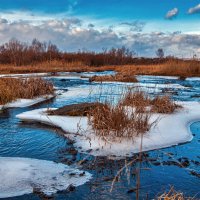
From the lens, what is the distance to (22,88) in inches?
508

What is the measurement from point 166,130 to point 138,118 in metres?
1.07

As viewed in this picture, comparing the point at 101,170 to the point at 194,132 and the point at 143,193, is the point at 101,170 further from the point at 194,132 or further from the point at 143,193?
the point at 194,132

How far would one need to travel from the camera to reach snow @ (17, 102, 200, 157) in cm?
611

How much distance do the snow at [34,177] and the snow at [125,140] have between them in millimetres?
990

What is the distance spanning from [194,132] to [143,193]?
3.83 meters

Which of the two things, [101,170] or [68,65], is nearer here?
[101,170]

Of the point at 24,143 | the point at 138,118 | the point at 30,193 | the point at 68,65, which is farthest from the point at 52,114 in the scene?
the point at 68,65

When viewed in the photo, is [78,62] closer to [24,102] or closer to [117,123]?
[24,102]

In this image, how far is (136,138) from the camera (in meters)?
6.58

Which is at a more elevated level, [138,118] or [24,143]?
[138,118]

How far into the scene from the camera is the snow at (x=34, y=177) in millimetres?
4325

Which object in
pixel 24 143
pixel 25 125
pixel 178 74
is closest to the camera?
pixel 24 143

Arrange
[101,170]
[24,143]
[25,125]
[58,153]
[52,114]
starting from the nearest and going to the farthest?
1. [101,170]
2. [58,153]
3. [24,143]
4. [25,125]
5. [52,114]

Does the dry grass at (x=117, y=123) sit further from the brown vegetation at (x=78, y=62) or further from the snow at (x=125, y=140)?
the brown vegetation at (x=78, y=62)
